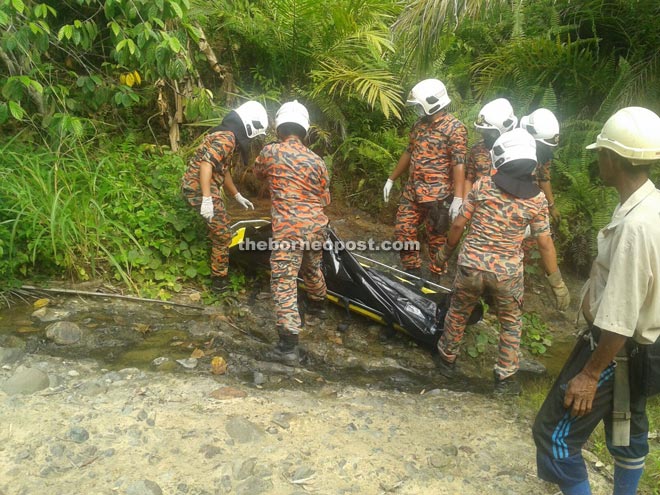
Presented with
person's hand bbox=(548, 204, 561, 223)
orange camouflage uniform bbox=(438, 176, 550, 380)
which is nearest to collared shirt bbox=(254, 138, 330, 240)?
orange camouflage uniform bbox=(438, 176, 550, 380)

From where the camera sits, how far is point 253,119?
153 inches

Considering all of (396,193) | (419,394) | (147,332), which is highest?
→ (396,193)

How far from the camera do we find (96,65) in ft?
18.0

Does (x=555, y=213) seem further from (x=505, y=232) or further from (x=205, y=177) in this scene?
(x=205, y=177)

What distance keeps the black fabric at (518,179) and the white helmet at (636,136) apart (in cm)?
125

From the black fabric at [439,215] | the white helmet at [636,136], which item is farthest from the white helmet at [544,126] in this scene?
the white helmet at [636,136]

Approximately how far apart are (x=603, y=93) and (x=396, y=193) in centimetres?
259

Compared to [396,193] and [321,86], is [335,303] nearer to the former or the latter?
[396,193]

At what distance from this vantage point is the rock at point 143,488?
7.29ft

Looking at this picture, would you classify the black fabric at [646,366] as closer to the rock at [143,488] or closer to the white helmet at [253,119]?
the rock at [143,488]

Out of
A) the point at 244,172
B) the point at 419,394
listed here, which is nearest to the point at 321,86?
the point at 244,172

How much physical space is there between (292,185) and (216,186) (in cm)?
82

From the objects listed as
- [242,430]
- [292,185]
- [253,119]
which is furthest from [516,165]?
[242,430]

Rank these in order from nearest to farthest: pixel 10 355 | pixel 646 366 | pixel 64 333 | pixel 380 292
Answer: pixel 646 366 → pixel 10 355 → pixel 64 333 → pixel 380 292
